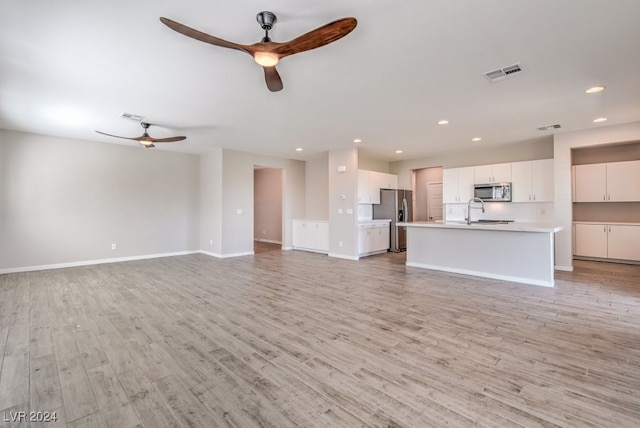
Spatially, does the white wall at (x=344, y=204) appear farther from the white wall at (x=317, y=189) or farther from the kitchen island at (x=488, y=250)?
the kitchen island at (x=488, y=250)

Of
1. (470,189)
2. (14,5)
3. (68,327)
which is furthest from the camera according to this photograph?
(470,189)

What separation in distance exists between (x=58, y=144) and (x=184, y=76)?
479 cm

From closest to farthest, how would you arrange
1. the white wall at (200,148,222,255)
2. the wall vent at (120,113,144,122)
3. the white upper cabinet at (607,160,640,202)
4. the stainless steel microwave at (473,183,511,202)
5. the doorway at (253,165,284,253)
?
the wall vent at (120,113,144,122), the white upper cabinet at (607,160,640,202), the stainless steel microwave at (473,183,511,202), the white wall at (200,148,222,255), the doorway at (253,165,284,253)

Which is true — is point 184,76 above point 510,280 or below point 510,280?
above

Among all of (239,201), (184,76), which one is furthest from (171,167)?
(184,76)

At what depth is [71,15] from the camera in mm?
2170

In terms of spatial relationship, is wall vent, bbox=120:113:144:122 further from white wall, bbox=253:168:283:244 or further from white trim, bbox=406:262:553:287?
white trim, bbox=406:262:553:287

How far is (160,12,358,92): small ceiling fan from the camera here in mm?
1894

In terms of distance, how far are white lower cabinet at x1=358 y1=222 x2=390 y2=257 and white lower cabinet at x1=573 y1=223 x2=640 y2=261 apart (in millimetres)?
4192

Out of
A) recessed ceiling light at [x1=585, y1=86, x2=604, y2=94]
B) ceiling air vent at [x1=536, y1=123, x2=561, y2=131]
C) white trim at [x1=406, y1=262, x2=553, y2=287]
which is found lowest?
white trim at [x1=406, y1=262, x2=553, y2=287]

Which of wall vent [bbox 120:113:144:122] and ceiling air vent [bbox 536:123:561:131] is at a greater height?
wall vent [bbox 120:113:144:122]

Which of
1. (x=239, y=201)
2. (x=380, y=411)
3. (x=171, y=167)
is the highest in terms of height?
(x=171, y=167)

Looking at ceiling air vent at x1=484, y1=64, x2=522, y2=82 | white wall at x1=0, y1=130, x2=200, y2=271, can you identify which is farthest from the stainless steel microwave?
white wall at x1=0, y1=130, x2=200, y2=271

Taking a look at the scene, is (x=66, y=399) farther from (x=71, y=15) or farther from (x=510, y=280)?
(x=510, y=280)
